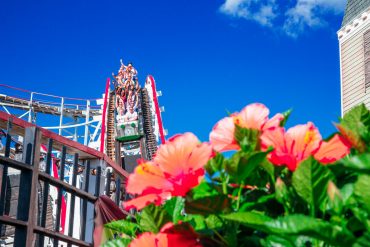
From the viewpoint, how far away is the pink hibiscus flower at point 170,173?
3.16 ft

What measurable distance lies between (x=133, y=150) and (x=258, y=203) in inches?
995

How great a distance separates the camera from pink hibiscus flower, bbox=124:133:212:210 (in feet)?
3.16

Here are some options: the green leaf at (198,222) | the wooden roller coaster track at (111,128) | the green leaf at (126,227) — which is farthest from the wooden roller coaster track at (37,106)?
the green leaf at (198,222)

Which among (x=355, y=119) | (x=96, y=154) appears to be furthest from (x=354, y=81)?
(x=355, y=119)

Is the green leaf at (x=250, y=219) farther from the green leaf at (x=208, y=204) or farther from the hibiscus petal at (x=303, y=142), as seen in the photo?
the hibiscus petal at (x=303, y=142)

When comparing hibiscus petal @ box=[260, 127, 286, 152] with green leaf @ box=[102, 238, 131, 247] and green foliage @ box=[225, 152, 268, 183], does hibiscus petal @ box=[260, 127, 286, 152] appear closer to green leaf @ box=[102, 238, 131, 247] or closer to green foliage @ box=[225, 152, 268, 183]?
green foliage @ box=[225, 152, 268, 183]

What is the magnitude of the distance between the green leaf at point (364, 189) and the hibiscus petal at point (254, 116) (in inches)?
11.8

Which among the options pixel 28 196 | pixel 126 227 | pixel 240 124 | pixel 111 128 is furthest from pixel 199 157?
pixel 111 128

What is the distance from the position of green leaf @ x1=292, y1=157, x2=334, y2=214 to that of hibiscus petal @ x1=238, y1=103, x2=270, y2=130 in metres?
0.20

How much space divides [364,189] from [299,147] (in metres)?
0.23

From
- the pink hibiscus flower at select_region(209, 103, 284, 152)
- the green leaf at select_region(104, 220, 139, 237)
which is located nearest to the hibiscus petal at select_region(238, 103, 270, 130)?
Answer: the pink hibiscus flower at select_region(209, 103, 284, 152)

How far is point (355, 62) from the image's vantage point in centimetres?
1644

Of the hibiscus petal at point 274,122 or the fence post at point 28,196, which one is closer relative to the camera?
the hibiscus petal at point 274,122

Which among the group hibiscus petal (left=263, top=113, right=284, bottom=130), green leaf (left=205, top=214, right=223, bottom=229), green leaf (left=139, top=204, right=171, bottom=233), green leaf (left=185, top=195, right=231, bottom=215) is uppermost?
hibiscus petal (left=263, top=113, right=284, bottom=130)
